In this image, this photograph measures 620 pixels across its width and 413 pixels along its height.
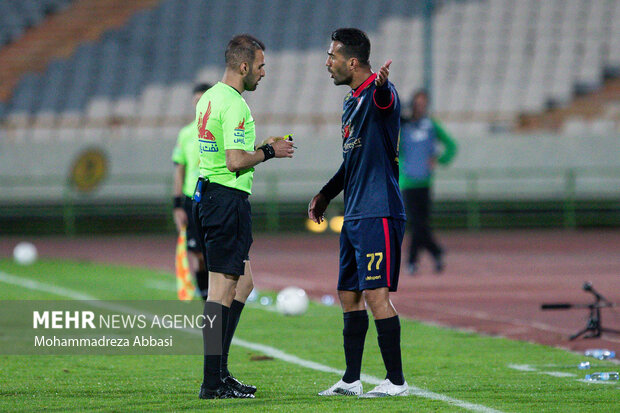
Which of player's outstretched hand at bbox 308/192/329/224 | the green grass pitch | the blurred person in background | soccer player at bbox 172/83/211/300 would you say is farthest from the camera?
the blurred person in background

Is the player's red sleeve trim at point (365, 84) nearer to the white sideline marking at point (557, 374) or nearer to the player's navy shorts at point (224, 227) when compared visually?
the player's navy shorts at point (224, 227)

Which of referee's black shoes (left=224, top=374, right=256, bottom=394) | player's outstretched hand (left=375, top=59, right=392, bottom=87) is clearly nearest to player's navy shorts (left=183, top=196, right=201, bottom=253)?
referee's black shoes (left=224, top=374, right=256, bottom=394)

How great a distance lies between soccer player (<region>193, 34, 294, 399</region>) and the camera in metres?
6.58

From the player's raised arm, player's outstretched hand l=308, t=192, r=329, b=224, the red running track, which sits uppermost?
the player's raised arm

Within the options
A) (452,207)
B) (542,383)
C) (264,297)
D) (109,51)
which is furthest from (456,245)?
(542,383)

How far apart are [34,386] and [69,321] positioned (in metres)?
4.25

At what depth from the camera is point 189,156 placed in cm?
1116

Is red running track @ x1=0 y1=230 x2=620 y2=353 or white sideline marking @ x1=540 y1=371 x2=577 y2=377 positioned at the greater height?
white sideline marking @ x1=540 y1=371 x2=577 y2=377

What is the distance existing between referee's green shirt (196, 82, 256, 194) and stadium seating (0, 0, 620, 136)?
22034mm

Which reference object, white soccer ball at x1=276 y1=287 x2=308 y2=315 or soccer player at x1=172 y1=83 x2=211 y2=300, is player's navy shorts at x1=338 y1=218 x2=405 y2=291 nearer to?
soccer player at x1=172 y1=83 x2=211 y2=300

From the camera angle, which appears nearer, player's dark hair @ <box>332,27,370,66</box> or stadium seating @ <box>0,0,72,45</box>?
player's dark hair @ <box>332,27,370,66</box>

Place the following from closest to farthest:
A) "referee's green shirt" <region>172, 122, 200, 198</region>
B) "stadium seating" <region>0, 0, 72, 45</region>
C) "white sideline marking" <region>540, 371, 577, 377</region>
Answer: "white sideline marking" <region>540, 371, 577, 377</region>
"referee's green shirt" <region>172, 122, 200, 198</region>
"stadium seating" <region>0, 0, 72, 45</region>

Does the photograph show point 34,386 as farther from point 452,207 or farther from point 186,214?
point 452,207

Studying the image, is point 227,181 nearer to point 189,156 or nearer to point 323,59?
point 189,156
